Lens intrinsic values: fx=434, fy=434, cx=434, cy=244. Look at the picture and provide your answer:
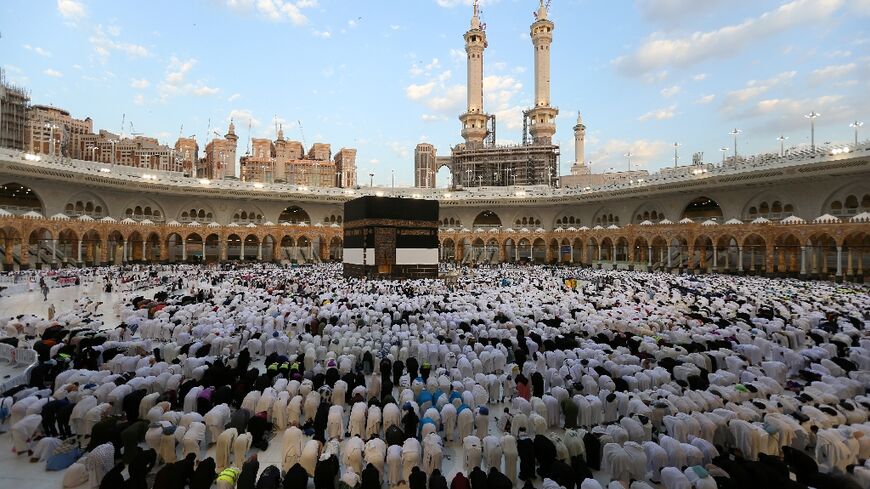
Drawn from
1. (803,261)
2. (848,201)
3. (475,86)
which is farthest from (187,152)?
(848,201)

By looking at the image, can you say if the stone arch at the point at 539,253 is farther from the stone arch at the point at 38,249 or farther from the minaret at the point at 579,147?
the stone arch at the point at 38,249

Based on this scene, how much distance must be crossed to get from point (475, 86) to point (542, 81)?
861 cm

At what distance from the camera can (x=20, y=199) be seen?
32969 millimetres

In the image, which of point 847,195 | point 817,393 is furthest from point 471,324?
point 847,195

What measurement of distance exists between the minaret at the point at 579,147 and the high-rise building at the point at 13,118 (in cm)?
7433

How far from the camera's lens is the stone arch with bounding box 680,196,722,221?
37.3 m

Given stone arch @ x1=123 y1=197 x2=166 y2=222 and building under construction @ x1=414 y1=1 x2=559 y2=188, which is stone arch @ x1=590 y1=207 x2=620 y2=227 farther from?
stone arch @ x1=123 y1=197 x2=166 y2=222

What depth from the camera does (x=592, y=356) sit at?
8.91 metres

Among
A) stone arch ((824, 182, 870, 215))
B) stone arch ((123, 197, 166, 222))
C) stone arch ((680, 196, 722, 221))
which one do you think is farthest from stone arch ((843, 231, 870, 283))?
stone arch ((123, 197, 166, 222))

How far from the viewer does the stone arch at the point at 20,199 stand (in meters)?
31.2

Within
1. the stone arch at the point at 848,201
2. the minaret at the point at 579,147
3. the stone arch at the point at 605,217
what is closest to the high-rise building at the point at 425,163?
the minaret at the point at 579,147

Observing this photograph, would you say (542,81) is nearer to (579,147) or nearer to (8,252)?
(579,147)

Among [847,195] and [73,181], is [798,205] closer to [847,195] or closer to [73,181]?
[847,195]

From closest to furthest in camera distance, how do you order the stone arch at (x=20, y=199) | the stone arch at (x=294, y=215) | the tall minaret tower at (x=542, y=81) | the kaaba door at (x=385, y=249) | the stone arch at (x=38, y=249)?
the stone arch at (x=38, y=249)
the kaaba door at (x=385, y=249)
the stone arch at (x=20, y=199)
the stone arch at (x=294, y=215)
the tall minaret tower at (x=542, y=81)
